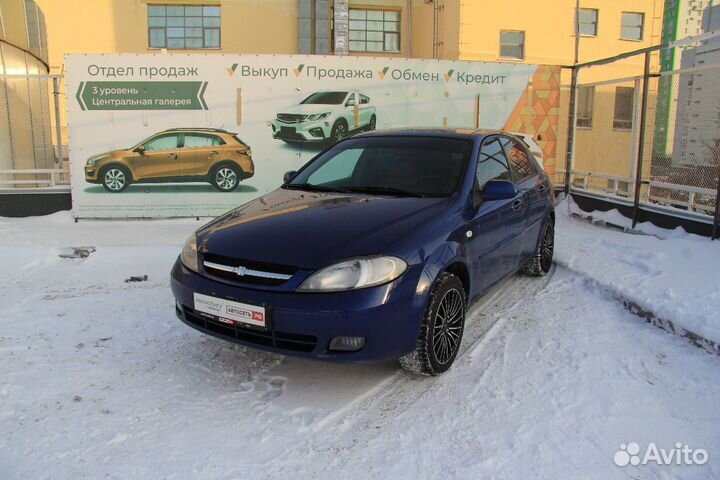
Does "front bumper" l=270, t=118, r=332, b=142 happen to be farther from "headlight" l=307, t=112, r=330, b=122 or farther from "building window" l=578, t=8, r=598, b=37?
"building window" l=578, t=8, r=598, b=37

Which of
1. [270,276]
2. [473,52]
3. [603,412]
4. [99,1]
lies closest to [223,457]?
[270,276]

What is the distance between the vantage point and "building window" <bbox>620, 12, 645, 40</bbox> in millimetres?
20094

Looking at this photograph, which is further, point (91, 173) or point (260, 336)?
point (91, 173)

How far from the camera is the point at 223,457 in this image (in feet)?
8.94

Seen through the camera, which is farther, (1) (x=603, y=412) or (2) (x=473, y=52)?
(2) (x=473, y=52)

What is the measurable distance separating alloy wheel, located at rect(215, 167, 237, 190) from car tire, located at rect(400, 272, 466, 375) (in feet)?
21.2

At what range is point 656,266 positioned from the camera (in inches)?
231

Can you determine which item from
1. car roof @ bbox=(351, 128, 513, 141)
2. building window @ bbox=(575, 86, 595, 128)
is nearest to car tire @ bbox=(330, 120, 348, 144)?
car roof @ bbox=(351, 128, 513, 141)

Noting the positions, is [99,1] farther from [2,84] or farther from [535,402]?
[535,402]

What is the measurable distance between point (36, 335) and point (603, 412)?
12.9 ft

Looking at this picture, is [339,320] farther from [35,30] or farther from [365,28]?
[365,28]

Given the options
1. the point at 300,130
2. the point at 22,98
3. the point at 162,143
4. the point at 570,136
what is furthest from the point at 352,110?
the point at 22,98

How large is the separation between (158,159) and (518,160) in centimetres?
624

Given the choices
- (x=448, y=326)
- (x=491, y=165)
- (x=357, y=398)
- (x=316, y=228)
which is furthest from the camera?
(x=491, y=165)
